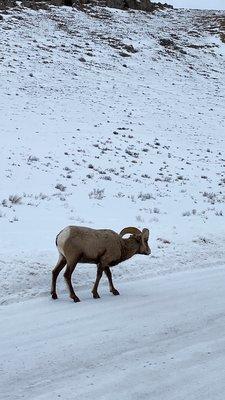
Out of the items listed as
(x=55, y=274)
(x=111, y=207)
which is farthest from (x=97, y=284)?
(x=111, y=207)

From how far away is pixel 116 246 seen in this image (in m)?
7.58

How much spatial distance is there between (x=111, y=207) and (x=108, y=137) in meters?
12.3

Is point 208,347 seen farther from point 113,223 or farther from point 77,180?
point 77,180

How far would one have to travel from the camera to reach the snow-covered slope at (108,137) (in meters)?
10.9

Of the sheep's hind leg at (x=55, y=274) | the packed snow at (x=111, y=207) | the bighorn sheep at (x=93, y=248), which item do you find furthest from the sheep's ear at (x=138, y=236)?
the sheep's hind leg at (x=55, y=274)

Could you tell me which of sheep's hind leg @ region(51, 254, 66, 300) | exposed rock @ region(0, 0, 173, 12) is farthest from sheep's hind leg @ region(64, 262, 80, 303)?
exposed rock @ region(0, 0, 173, 12)

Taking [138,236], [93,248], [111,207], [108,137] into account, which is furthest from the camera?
[108,137]

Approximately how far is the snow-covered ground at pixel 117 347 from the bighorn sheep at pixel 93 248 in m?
0.40

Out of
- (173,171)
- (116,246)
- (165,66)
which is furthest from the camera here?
(165,66)

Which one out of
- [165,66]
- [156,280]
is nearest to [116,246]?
[156,280]

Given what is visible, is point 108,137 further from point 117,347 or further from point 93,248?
point 117,347

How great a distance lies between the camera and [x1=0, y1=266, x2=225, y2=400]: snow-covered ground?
4.56 m

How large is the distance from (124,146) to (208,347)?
801 inches

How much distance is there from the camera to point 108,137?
2664 centimetres
